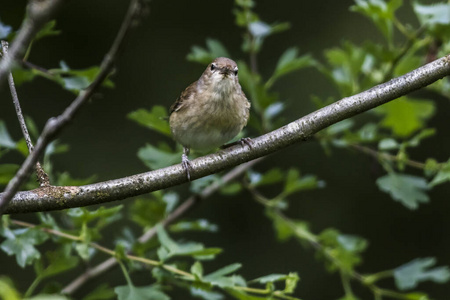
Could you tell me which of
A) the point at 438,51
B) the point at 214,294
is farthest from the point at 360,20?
the point at 214,294

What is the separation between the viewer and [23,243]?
197 centimetres

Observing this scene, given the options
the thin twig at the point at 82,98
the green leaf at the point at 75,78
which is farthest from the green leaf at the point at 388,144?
the thin twig at the point at 82,98

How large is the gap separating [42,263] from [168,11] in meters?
3.58

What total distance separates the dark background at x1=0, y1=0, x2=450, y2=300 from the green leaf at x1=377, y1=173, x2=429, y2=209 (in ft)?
6.82

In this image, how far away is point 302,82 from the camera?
204 inches

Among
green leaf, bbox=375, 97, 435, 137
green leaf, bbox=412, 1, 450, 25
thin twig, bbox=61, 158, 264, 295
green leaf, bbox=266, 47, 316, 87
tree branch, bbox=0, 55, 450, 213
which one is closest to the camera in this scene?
tree branch, bbox=0, 55, 450, 213

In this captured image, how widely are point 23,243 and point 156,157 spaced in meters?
0.76

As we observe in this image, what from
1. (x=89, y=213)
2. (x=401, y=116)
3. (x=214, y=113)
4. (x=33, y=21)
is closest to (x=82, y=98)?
(x=33, y=21)

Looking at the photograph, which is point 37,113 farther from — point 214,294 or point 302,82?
point 214,294

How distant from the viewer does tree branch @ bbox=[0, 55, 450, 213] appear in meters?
1.71

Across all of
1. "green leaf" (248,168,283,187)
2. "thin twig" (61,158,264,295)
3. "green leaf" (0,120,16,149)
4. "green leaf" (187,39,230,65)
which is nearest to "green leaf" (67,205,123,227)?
"green leaf" (0,120,16,149)

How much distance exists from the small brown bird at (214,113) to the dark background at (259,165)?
1927mm

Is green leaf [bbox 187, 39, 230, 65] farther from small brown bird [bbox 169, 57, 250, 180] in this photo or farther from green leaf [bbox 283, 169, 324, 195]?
green leaf [bbox 283, 169, 324, 195]

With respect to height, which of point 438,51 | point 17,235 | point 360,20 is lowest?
point 17,235
